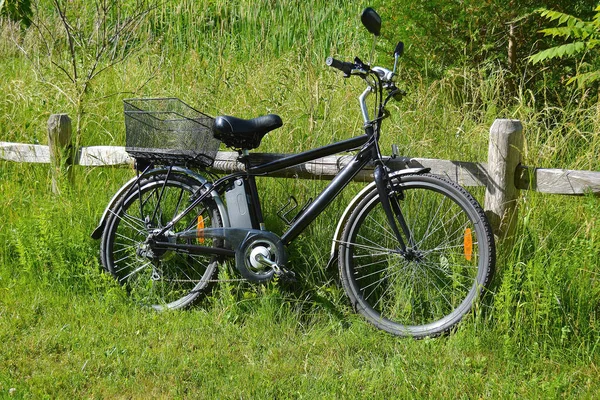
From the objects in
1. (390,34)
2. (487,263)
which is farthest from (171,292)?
(390,34)

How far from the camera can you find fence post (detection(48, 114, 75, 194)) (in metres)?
5.62

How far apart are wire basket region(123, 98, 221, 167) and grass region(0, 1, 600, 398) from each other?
29.0 inches

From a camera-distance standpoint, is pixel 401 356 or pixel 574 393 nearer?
pixel 574 393

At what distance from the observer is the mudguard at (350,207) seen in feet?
14.4

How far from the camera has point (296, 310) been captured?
475 cm

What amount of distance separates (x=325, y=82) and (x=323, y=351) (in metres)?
3.18

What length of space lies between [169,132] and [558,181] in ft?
7.47

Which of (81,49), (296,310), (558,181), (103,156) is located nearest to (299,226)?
(296,310)

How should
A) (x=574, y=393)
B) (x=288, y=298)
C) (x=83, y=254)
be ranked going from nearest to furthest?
(x=574, y=393)
(x=288, y=298)
(x=83, y=254)

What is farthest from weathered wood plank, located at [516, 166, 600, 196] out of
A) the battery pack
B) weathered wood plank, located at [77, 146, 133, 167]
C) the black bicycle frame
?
weathered wood plank, located at [77, 146, 133, 167]

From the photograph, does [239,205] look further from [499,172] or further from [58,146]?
[58,146]

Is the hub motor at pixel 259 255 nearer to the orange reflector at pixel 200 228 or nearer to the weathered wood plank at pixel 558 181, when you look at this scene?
the orange reflector at pixel 200 228

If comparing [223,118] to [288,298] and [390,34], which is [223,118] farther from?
[390,34]

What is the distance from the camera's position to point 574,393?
3.72 meters
